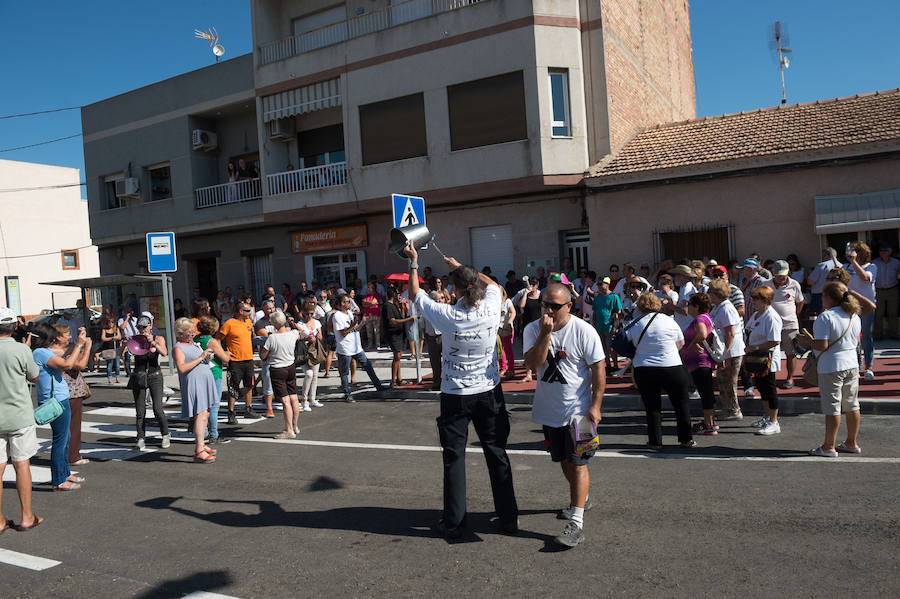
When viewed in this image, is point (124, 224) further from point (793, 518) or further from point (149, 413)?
point (793, 518)

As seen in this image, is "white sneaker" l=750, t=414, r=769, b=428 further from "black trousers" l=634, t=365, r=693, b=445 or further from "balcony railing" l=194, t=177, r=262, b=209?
"balcony railing" l=194, t=177, r=262, b=209

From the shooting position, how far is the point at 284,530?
5031 mm

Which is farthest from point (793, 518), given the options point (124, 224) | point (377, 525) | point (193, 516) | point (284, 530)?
point (124, 224)

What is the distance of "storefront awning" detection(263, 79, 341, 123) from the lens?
A: 1925cm

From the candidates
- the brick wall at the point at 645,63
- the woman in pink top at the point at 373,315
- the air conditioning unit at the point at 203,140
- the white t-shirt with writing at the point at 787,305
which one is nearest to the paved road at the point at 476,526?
the white t-shirt with writing at the point at 787,305

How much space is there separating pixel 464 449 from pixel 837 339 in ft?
12.4

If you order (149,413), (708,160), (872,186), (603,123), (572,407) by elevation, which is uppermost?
(603,123)

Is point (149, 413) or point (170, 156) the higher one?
point (170, 156)

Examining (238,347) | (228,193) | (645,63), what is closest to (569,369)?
(238,347)

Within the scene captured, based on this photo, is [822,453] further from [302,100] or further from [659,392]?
[302,100]

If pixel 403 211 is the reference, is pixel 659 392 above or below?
below

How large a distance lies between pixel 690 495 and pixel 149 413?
9.30 meters

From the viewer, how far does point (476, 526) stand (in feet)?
16.0

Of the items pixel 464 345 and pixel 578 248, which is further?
pixel 578 248
